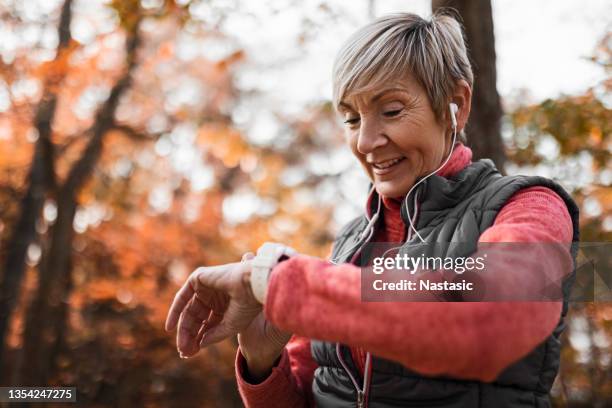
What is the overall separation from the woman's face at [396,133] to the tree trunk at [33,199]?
21.3 feet

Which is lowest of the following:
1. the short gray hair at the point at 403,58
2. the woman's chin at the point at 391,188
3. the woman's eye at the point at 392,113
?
the woman's chin at the point at 391,188

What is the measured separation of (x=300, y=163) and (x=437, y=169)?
10537mm

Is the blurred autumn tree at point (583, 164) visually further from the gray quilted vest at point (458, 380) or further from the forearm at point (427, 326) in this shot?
the forearm at point (427, 326)

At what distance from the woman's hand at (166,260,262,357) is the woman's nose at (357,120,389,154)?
0.49m

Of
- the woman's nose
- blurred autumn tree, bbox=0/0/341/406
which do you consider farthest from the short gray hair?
blurred autumn tree, bbox=0/0/341/406

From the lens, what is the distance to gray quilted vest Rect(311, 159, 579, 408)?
148 cm

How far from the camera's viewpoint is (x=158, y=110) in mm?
11547

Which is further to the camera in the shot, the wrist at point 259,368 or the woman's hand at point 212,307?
the wrist at point 259,368

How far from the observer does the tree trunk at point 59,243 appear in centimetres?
875

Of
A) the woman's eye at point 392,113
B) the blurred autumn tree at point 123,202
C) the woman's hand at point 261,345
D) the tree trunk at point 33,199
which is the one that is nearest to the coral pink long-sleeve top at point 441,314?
the woman's eye at point 392,113

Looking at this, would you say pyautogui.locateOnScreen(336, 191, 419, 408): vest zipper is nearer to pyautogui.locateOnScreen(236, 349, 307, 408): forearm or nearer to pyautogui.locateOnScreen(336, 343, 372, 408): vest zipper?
pyautogui.locateOnScreen(336, 343, 372, 408): vest zipper

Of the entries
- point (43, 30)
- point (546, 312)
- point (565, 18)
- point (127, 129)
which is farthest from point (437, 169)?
point (127, 129)

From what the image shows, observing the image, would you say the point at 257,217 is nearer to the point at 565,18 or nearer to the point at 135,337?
the point at 135,337

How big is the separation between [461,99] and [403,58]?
0.79 ft
